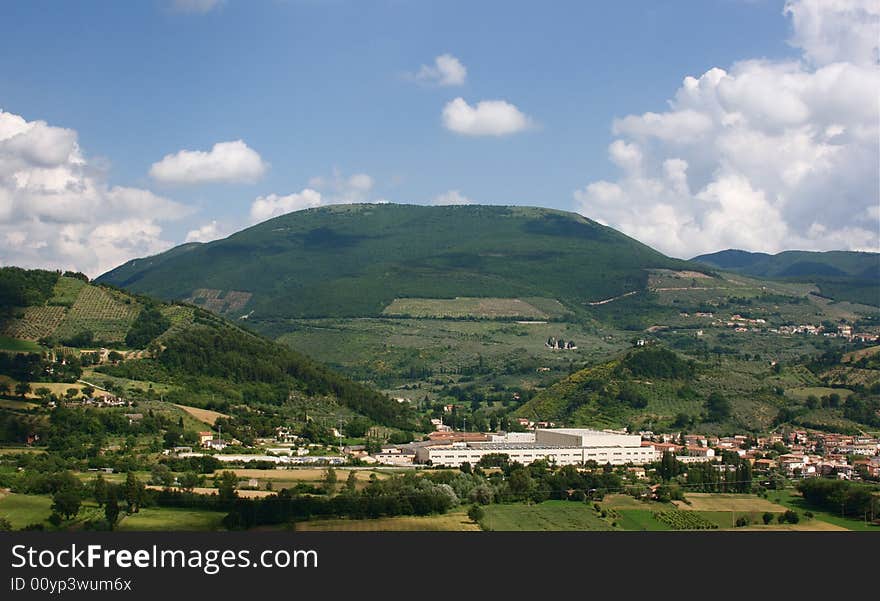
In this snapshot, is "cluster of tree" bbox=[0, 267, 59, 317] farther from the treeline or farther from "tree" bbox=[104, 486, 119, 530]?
"tree" bbox=[104, 486, 119, 530]

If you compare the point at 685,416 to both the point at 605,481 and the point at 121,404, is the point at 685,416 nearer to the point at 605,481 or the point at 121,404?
the point at 605,481

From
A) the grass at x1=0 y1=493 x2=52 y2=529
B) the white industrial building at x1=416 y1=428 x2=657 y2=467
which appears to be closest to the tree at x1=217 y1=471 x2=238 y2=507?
the grass at x1=0 y1=493 x2=52 y2=529

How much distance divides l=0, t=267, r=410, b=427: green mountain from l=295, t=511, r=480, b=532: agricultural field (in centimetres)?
3604

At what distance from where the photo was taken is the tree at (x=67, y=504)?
4981 centimetres

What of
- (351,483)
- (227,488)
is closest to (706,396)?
(351,483)

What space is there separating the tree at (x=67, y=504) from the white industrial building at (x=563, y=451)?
91.6ft

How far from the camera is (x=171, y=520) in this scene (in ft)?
163

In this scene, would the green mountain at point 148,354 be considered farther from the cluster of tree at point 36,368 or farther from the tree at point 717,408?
the tree at point 717,408

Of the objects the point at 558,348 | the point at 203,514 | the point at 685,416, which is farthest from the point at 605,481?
the point at 558,348

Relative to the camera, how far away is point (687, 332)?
183 m

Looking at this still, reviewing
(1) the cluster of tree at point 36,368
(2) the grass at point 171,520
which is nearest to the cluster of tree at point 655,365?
(1) the cluster of tree at point 36,368

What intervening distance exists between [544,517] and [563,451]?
22.9 m

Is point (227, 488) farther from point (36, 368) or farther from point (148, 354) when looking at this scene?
point (148, 354)

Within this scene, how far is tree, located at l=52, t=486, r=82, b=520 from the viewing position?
163 feet
